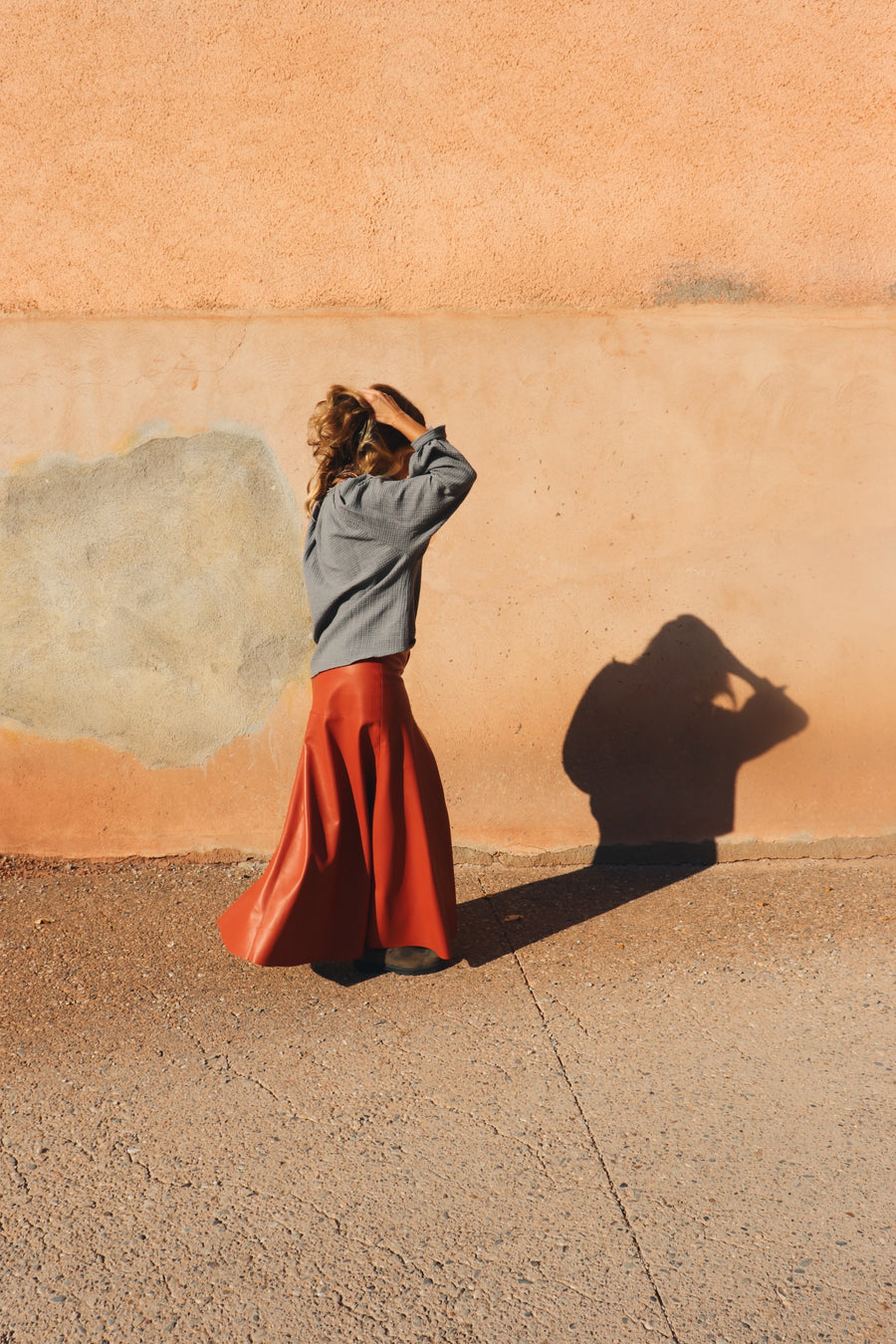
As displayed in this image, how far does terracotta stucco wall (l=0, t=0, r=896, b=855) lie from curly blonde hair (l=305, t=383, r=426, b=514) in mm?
1032

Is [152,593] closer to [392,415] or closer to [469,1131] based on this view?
[392,415]

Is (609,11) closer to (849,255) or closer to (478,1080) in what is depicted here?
(849,255)

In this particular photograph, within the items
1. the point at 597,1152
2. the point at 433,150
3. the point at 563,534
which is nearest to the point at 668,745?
the point at 563,534

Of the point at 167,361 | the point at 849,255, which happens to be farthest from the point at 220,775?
the point at 849,255

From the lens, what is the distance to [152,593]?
419 centimetres

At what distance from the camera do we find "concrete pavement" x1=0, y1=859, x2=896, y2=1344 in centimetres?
193

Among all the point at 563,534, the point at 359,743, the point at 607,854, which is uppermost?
the point at 563,534

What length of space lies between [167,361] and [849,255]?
277 centimetres

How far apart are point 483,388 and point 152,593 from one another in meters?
1.56

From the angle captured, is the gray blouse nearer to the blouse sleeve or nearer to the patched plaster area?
the blouse sleeve

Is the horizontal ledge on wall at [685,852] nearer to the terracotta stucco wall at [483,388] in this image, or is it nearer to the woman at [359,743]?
the terracotta stucco wall at [483,388]

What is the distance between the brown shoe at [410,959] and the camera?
3299 millimetres

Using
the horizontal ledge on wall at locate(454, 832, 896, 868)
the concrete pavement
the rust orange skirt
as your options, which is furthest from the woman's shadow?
the rust orange skirt

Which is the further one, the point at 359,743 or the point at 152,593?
the point at 152,593
